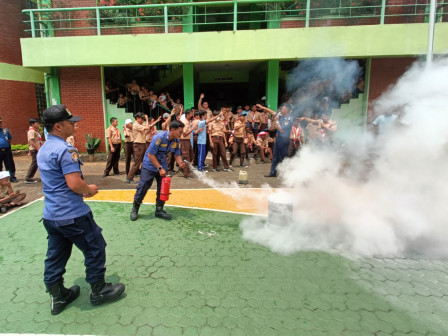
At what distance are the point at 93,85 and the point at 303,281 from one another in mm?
12461

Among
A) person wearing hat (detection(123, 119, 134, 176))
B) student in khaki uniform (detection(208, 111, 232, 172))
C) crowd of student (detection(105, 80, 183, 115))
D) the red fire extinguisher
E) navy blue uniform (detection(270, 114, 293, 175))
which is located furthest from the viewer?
crowd of student (detection(105, 80, 183, 115))

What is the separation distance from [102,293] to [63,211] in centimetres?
98

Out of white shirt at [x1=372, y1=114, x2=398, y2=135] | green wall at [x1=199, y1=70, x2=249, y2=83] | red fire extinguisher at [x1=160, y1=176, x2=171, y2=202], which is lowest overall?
red fire extinguisher at [x1=160, y1=176, x2=171, y2=202]

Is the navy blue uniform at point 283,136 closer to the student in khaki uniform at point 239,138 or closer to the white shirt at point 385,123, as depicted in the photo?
the student in khaki uniform at point 239,138

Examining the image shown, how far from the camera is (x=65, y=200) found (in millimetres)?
2947

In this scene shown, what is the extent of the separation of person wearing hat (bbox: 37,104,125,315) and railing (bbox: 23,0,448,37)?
9.01 m

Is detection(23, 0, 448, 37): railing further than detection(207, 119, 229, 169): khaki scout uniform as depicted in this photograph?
Yes

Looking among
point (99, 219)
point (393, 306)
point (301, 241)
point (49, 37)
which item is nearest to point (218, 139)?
point (99, 219)

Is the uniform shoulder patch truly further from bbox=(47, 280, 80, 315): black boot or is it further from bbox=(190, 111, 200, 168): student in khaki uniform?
bbox=(190, 111, 200, 168): student in khaki uniform

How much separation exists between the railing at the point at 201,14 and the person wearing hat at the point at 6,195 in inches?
299

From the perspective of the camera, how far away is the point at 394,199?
15.8 ft

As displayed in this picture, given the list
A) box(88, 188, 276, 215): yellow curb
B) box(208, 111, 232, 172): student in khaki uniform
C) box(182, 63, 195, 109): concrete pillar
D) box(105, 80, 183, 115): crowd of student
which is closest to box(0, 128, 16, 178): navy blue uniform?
box(88, 188, 276, 215): yellow curb

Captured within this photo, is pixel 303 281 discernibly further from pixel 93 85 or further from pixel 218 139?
pixel 93 85

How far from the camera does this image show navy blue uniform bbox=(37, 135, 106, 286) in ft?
9.47
